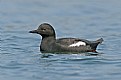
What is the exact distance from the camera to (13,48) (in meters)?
22.2

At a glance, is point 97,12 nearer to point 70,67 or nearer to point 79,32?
point 79,32

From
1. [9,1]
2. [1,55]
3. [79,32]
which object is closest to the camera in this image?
[1,55]

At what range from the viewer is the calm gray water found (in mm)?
18375

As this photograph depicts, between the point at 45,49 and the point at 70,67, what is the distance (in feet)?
10.8

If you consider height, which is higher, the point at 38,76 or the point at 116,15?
the point at 116,15

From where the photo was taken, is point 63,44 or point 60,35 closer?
point 63,44

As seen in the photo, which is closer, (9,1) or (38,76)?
Answer: (38,76)

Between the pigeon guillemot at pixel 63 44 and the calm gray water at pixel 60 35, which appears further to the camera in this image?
the pigeon guillemot at pixel 63 44

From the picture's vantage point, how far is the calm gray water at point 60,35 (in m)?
18.4

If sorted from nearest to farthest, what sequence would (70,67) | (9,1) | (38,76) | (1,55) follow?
1. (38,76)
2. (70,67)
3. (1,55)
4. (9,1)

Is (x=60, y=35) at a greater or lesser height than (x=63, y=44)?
greater

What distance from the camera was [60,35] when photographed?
1013 inches

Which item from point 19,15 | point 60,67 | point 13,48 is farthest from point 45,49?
point 19,15

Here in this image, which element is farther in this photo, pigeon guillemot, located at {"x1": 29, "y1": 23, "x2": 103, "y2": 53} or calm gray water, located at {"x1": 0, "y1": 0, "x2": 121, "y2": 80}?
pigeon guillemot, located at {"x1": 29, "y1": 23, "x2": 103, "y2": 53}
